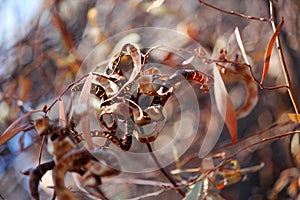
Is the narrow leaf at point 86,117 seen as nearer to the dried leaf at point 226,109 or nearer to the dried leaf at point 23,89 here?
the dried leaf at point 226,109

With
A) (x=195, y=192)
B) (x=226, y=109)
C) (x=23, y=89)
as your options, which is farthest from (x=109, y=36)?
(x=226, y=109)

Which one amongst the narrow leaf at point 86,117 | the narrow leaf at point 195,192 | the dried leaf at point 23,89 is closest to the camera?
the narrow leaf at point 86,117

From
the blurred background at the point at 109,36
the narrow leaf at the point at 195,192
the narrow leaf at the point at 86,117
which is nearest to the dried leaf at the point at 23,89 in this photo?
the blurred background at the point at 109,36

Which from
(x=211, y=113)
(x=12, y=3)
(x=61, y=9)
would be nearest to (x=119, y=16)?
(x=61, y=9)

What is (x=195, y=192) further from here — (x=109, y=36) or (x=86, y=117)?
(x=109, y=36)

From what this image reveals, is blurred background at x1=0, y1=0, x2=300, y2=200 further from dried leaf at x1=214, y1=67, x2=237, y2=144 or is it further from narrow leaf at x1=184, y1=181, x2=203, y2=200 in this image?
dried leaf at x1=214, y1=67, x2=237, y2=144

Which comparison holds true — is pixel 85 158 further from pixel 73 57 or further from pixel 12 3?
pixel 12 3
